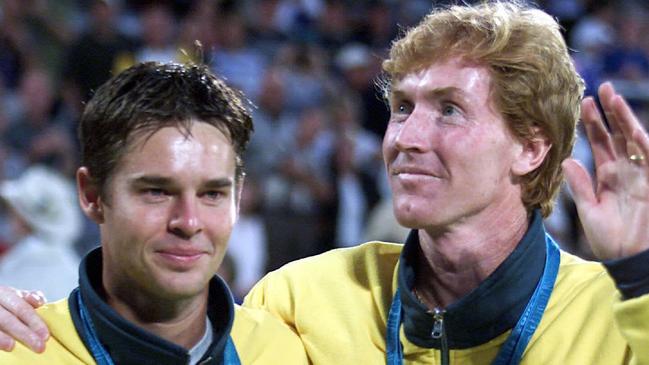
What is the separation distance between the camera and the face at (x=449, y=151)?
3.07 metres

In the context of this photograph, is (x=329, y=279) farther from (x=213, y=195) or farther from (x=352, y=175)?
(x=352, y=175)

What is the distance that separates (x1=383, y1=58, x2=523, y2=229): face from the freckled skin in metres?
0.50

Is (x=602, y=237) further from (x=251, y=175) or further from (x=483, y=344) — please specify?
(x=251, y=175)

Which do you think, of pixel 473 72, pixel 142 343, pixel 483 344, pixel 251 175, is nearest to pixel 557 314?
pixel 483 344

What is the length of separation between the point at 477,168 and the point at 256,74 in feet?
16.7

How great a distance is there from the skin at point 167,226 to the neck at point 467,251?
0.60m

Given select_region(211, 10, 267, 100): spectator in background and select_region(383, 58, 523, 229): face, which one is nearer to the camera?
select_region(383, 58, 523, 229): face

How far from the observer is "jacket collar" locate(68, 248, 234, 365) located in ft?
8.84

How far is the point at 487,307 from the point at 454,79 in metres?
A: 0.56

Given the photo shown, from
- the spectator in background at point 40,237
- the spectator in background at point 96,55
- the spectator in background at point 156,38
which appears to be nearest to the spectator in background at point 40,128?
the spectator in background at point 96,55

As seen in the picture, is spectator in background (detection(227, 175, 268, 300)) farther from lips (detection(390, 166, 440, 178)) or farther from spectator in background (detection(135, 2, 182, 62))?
lips (detection(390, 166, 440, 178))

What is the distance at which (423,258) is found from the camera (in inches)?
128

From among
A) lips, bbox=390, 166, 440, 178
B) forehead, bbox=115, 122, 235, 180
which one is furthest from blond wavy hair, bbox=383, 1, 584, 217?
forehead, bbox=115, 122, 235, 180

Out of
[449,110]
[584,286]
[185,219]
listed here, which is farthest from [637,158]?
[185,219]
